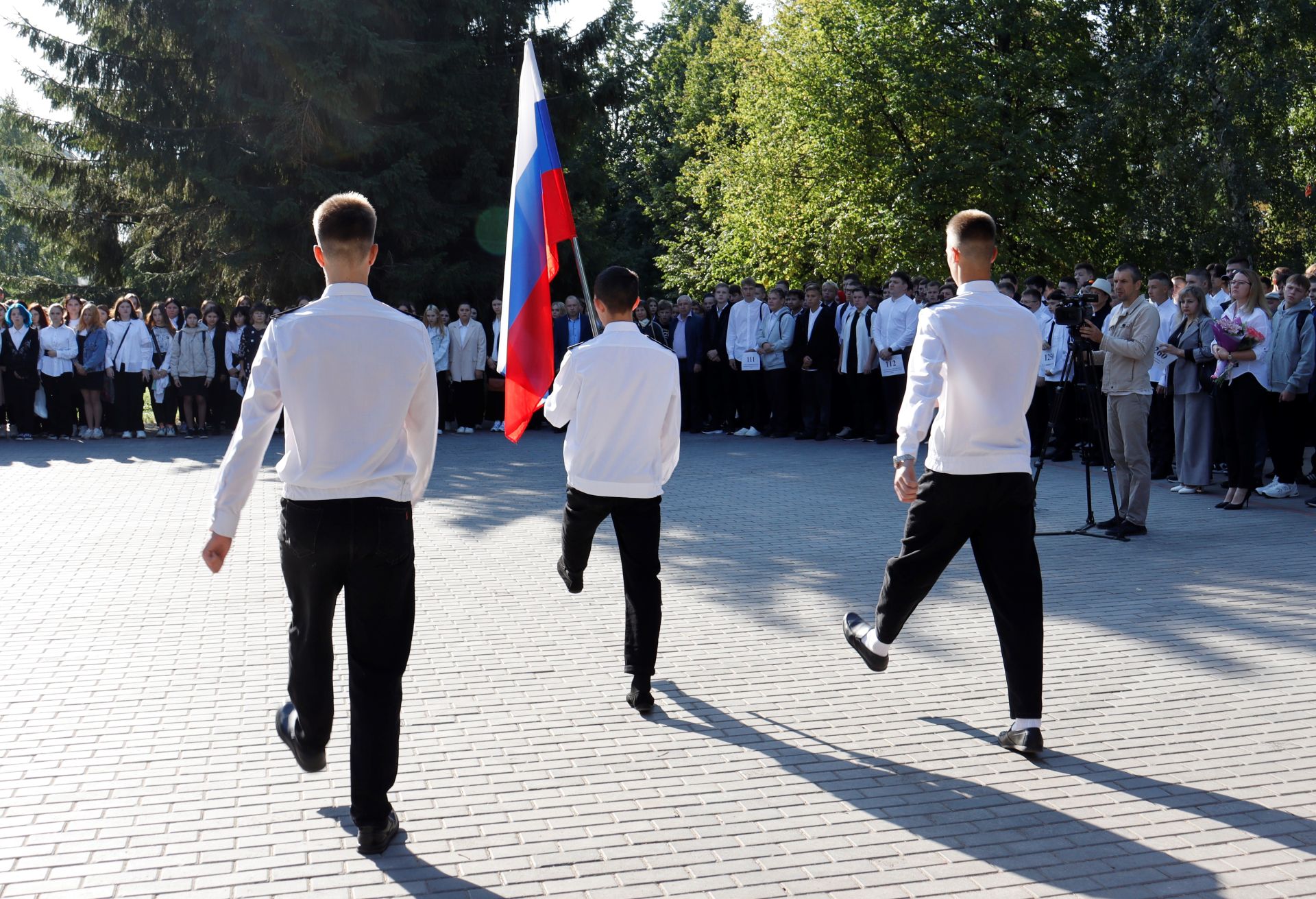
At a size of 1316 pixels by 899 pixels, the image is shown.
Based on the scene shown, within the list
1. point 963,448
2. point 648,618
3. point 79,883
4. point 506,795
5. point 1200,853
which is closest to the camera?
point 79,883

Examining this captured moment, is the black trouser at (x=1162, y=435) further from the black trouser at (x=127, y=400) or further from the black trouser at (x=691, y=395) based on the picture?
the black trouser at (x=127, y=400)

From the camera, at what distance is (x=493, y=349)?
71.3 ft

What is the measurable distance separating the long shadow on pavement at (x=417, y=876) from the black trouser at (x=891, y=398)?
14.1 metres

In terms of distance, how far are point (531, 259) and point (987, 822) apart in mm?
4865

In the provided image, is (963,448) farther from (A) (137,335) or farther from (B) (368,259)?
(A) (137,335)

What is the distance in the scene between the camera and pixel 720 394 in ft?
67.7

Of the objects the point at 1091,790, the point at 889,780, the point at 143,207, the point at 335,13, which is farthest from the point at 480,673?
the point at 143,207

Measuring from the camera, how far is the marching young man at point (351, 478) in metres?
4.09

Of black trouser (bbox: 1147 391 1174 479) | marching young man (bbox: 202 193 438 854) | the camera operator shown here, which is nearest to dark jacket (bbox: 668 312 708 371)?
black trouser (bbox: 1147 391 1174 479)

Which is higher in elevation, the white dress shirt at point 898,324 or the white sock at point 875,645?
the white dress shirt at point 898,324

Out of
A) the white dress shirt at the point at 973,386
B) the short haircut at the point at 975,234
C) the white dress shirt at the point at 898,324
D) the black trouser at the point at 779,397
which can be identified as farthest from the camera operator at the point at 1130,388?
the black trouser at the point at 779,397

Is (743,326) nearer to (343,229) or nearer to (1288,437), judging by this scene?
(1288,437)

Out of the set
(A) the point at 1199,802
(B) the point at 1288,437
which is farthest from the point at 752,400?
(A) the point at 1199,802

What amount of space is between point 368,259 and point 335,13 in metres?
20.3
